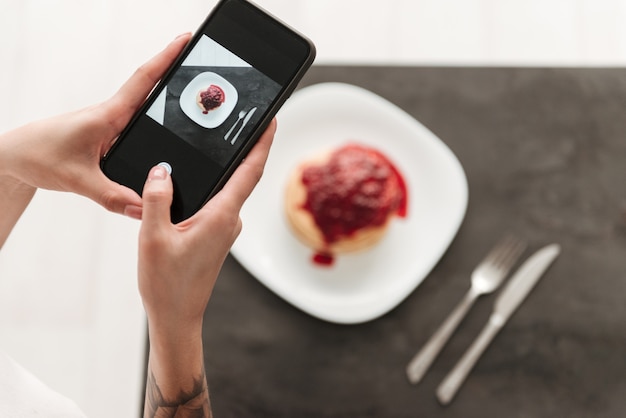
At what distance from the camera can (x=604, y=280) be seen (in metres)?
1.02

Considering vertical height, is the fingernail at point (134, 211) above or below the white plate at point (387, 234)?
above

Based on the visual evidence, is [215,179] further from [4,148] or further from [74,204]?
[74,204]

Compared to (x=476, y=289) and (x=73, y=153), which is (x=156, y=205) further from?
(x=476, y=289)

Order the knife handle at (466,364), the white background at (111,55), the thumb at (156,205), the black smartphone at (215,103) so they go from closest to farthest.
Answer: the thumb at (156,205) → the black smartphone at (215,103) → the knife handle at (466,364) → the white background at (111,55)

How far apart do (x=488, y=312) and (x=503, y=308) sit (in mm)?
26

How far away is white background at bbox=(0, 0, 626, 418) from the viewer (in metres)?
1.17

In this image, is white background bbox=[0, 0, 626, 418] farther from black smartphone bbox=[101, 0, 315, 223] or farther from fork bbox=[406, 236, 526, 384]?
black smartphone bbox=[101, 0, 315, 223]

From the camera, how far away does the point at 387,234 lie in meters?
1.04

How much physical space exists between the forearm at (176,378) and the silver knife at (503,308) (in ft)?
1.53

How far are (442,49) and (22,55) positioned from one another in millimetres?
906

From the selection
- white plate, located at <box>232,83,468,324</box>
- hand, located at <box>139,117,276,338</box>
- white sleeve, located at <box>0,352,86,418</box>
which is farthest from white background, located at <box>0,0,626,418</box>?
hand, located at <box>139,117,276,338</box>

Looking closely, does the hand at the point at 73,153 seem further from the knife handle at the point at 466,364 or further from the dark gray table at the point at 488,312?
the knife handle at the point at 466,364

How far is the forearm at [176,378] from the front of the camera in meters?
0.56

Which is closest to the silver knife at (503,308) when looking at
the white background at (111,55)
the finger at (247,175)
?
the white background at (111,55)
